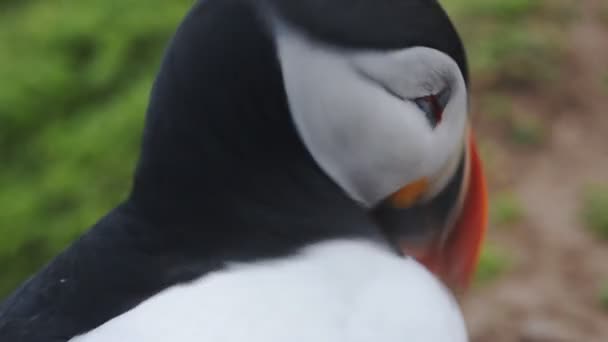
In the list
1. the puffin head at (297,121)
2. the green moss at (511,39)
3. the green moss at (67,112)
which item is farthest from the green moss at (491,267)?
the puffin head at (297,121)

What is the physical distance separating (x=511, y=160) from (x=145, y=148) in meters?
1.35

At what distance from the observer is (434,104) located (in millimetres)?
736

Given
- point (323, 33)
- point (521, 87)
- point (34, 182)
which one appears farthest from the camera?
point (521, 87)

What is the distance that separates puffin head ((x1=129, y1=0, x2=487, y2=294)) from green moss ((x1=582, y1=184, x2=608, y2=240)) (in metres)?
1.13

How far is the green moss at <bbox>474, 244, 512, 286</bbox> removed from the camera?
1711 mm

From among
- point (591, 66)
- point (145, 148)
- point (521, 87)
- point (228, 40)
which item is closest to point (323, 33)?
point (228, 40)

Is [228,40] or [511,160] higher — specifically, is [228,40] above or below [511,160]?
above

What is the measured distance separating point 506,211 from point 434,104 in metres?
1.15

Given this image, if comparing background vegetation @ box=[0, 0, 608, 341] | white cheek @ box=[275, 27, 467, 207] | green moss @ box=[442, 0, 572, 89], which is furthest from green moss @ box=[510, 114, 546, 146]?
white cheek @ box=[275, 27, 467, 207]

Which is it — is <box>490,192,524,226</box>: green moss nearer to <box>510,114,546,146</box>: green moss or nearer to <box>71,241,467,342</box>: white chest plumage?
<box>510,114,546,146</box>: green moss

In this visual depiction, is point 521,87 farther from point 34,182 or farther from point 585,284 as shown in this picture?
point 34,182

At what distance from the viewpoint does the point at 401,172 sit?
75 centimetres

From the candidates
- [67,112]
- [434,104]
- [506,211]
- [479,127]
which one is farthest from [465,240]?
[67,112]

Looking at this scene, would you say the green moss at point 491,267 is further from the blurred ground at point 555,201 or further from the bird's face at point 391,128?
the bird's face at point 391,128
